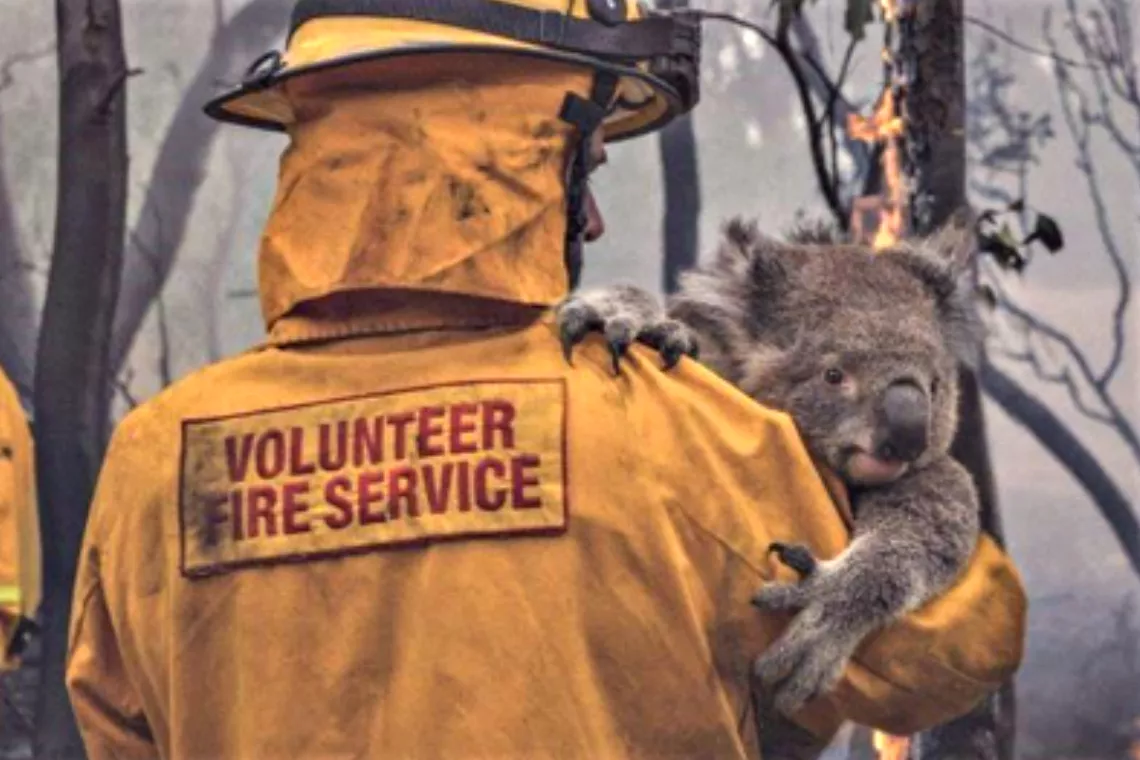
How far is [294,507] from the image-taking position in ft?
5.00

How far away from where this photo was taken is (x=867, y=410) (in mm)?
1619

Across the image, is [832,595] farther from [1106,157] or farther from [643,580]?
[1106,157]

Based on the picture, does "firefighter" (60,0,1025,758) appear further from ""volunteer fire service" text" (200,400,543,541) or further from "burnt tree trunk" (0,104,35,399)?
"burnt tree trunk" (0,104,35,399)

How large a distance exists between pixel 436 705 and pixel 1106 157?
6.24 ft

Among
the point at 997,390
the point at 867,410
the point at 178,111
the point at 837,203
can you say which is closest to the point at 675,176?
the point at 837,203

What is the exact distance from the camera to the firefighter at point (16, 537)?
111 inches

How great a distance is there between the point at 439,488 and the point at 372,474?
6cm

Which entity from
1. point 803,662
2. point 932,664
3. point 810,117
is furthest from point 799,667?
point 810,117

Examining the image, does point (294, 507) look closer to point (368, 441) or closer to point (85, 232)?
point (368, 441)

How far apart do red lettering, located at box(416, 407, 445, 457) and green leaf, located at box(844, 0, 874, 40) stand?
144 centimetres

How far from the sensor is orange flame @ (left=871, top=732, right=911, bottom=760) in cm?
279

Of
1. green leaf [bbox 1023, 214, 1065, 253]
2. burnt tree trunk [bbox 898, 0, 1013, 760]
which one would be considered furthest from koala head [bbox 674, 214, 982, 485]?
green leaf [bbox 1023, 214, 1065, 253]

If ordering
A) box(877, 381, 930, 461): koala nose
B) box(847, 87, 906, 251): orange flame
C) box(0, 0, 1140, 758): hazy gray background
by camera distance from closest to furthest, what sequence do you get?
box(877, 381, 930, 461): koala nose < box(847, 87, 906, 251): orange flame < box(0, 0, 1140, 758): hazy gray background

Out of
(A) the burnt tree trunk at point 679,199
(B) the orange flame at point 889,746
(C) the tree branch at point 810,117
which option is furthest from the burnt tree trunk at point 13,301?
(B) the orange flame at point 889,746
